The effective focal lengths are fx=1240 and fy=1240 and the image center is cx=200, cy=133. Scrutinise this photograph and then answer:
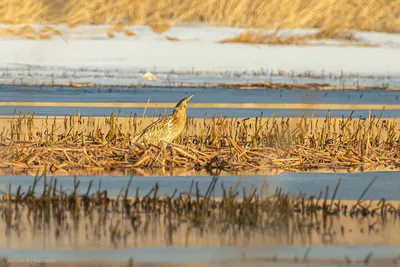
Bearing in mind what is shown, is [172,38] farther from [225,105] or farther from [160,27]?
[225,105]

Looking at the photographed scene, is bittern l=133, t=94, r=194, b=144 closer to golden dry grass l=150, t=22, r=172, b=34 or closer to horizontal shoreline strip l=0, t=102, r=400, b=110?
horizontal shoreline strip l=0, t=102, r=400, b=110

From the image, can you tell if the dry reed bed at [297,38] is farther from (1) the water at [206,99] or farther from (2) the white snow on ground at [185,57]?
(1) the water at [206,99]

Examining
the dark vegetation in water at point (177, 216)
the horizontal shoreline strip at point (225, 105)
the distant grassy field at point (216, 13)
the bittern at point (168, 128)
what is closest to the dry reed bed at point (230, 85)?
the horizontal shoreline strip at point (225, 105)

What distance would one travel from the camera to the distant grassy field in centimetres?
3067

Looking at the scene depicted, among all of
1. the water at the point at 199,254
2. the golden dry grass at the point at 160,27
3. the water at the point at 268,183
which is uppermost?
the golden dry grass at the point at 160,27

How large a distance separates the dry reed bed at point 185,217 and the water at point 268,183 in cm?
59

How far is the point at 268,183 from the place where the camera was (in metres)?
9.16

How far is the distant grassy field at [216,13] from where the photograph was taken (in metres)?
30.7

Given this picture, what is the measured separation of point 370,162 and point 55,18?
69.9 ft

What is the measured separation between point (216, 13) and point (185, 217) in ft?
79.8

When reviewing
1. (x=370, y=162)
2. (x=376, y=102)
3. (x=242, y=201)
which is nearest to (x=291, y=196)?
(x=242, y=201)

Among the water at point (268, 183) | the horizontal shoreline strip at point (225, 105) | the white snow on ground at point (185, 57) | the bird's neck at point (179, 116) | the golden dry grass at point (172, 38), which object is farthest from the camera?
the golden dry grass at point (172, 38)

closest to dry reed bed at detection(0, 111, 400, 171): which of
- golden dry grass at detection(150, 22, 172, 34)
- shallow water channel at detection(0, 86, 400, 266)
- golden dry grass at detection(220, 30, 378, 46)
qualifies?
shallow water channel at detection(0, 86, 400, 266)

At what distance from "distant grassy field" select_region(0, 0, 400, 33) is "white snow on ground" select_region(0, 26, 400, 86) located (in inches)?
21.8
